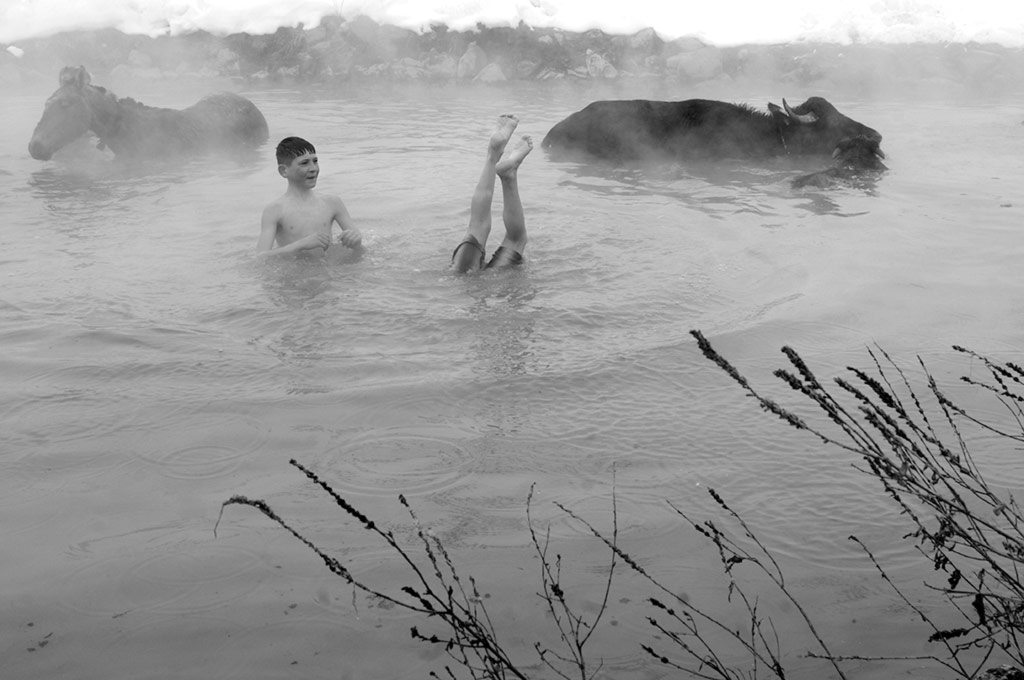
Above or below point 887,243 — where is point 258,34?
above

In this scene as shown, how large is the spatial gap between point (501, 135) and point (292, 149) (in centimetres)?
142

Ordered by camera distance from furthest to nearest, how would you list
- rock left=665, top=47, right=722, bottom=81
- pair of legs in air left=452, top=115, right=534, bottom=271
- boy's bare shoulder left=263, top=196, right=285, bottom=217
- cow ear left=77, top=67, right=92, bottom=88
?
rock left=665, top=47, right=722, bottom=81, cow ear left=77, top=67, right=92, bottom=88, boy's bare shoulder left=263, top=196, right=285, bottom=217, pair of legs in air left=452, top=115, right=534, bottom=271

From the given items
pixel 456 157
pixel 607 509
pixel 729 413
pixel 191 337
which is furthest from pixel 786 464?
pixel 456 157

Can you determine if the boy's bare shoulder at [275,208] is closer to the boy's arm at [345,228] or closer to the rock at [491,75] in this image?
the boy's arm at [345,228]

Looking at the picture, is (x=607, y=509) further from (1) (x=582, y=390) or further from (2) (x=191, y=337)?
(2) (x=191, y=337)

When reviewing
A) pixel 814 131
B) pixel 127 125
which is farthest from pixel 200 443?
pixel 814 131

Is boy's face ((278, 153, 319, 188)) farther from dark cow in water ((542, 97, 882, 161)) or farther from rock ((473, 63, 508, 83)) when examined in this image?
rock ((473, 63, 508, 83))

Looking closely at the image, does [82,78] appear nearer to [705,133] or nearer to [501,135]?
[501,135]

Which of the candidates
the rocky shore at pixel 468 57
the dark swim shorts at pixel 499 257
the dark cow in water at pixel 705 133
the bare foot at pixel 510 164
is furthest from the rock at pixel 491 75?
the dark swim shorts at pixel 499 257

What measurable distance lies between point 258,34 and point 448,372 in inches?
541

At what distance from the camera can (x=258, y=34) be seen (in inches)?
655

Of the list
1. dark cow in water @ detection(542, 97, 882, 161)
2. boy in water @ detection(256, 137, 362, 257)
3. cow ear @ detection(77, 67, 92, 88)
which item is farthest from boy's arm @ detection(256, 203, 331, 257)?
cow ear @ detection(77, 67, 92, 88)

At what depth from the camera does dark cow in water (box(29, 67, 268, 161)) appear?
9.64 m

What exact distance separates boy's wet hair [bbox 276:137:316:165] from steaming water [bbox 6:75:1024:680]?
0.69 metres
